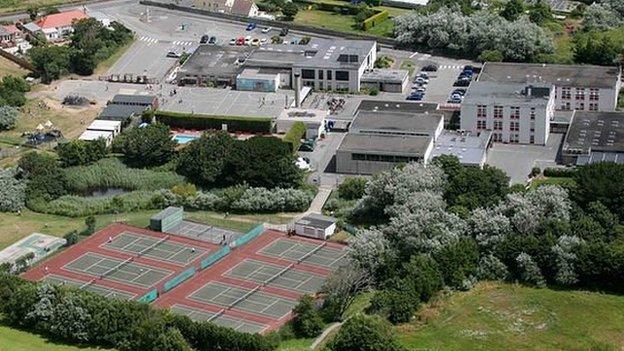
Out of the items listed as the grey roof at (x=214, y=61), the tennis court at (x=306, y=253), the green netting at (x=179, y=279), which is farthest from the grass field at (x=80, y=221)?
the grey roof at (x=214, y=61)

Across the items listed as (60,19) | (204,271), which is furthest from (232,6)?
(204,271)

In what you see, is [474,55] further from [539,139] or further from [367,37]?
[539,139]

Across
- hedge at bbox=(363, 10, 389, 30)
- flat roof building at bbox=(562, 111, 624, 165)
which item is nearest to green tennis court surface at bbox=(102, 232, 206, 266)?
flat roof building at bbox=(562, 111, 624, 165)

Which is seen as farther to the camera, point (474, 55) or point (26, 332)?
point (474, 55)

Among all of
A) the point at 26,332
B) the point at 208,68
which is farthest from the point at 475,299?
the point at 208,68

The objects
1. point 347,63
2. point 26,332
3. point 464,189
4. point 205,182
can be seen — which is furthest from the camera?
point 347,63

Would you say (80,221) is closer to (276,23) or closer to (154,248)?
(154,248)
